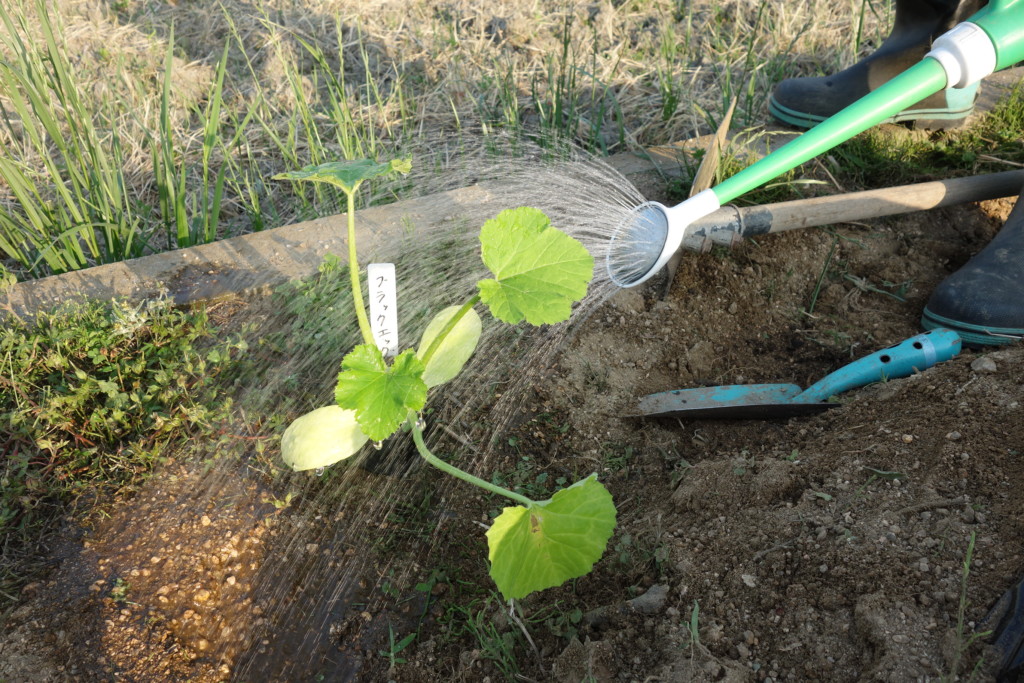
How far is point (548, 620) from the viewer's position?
134cm

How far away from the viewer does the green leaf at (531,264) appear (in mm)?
1221

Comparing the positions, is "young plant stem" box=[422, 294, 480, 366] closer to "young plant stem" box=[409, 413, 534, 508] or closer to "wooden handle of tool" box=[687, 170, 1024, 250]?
"young plant stem" box=[409, 413, 534, 508]

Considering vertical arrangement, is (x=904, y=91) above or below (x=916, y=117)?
above

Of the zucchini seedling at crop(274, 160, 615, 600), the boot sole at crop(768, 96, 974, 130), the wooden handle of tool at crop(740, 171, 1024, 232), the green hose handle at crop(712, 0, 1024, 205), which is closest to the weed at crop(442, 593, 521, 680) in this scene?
the zucchini seedling at crop(274, 160, 615, 600)

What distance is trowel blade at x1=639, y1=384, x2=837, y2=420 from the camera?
5.52 feet

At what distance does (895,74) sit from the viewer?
8.10 feet

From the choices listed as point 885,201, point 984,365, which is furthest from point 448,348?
point 885,201

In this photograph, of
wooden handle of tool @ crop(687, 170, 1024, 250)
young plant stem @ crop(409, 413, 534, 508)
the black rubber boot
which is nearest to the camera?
the black rubber boot

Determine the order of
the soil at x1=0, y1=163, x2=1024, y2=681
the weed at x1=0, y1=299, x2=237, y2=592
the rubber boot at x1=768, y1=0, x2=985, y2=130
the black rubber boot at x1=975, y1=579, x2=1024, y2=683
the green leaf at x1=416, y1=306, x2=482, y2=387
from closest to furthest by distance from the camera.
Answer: the black rubber boot at x1=975, y1=579, x2=1024, y2=683 < the soil at x1=0, y1=163, x2=1024, y2=681 < the green leaf at x1=416, y1=306, x2=482, y2=387 < the weed at x1=0, y1=299, x2=237, y2=592 < the rubber boot at x1=768, y1=0, x2=985, y2=130

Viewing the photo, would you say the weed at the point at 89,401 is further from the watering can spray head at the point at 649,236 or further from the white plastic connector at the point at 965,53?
the white plastic connector at the point at 965,53

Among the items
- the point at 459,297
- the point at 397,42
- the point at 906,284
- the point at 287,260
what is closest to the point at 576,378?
the point at 459,297

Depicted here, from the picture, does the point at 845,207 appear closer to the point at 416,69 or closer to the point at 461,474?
the point at 461,474

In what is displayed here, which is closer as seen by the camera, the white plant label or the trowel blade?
the white plant label

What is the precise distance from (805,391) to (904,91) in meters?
0.72
